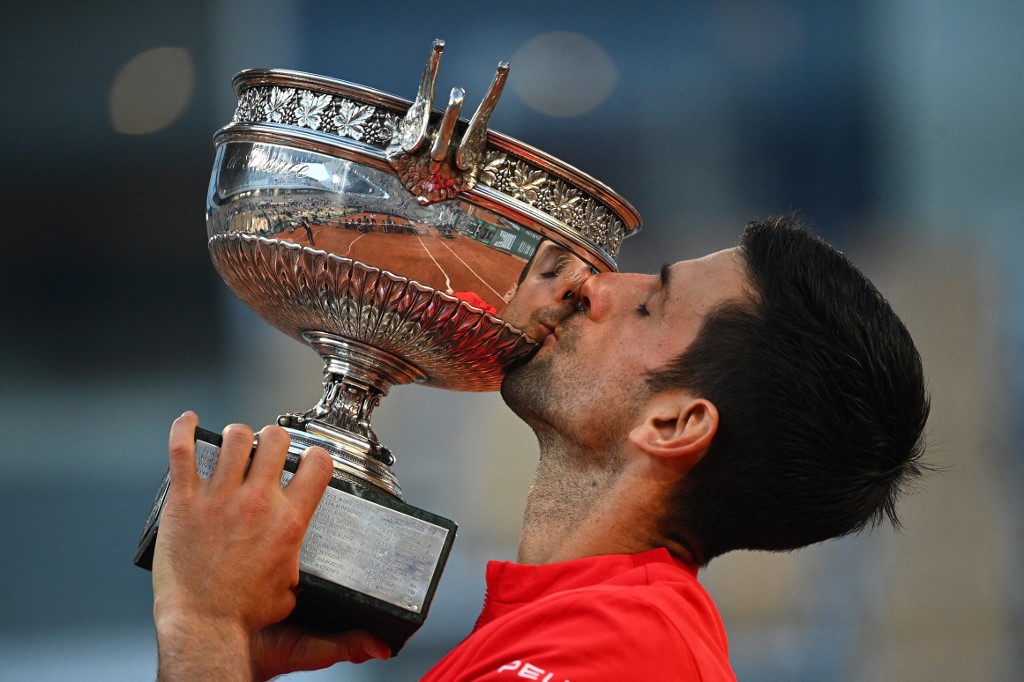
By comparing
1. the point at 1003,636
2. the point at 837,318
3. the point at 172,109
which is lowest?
the point at 1003,636

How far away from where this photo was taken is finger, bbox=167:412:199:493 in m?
1.05

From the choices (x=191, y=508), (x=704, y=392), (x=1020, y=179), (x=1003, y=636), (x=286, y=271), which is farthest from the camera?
(x=1020, y=179)

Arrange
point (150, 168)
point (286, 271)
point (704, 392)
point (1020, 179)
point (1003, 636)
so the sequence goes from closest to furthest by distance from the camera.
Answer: point (286, 271), point (704, 392), point (1003, 636), point (1020, 179), point (150, 168)

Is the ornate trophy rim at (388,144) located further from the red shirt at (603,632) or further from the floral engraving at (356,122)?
the red shirt at (603,632)

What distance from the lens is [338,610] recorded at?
115 centimetres

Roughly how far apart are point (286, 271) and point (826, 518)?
66 cm

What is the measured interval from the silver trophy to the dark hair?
20 cm

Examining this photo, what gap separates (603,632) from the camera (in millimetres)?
1032

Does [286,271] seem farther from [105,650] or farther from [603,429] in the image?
[105,650]

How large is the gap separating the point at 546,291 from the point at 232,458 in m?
0.37

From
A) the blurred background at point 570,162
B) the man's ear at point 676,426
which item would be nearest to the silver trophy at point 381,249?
the man's ear at point 676,426

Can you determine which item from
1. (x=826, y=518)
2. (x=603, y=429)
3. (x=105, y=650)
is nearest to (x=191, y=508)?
(x=603, y=429)

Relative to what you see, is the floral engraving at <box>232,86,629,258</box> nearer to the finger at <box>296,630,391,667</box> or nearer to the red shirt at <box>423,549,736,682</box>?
the red shirt at <box>423,549,736,682</box>

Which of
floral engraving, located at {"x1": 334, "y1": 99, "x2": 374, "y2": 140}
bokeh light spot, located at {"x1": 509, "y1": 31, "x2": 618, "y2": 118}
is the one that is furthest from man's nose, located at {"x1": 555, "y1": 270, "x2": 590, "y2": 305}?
bokeh light spot, located at {"x1": 509, "y1": 31, "x2": 618, "y2": 118}
